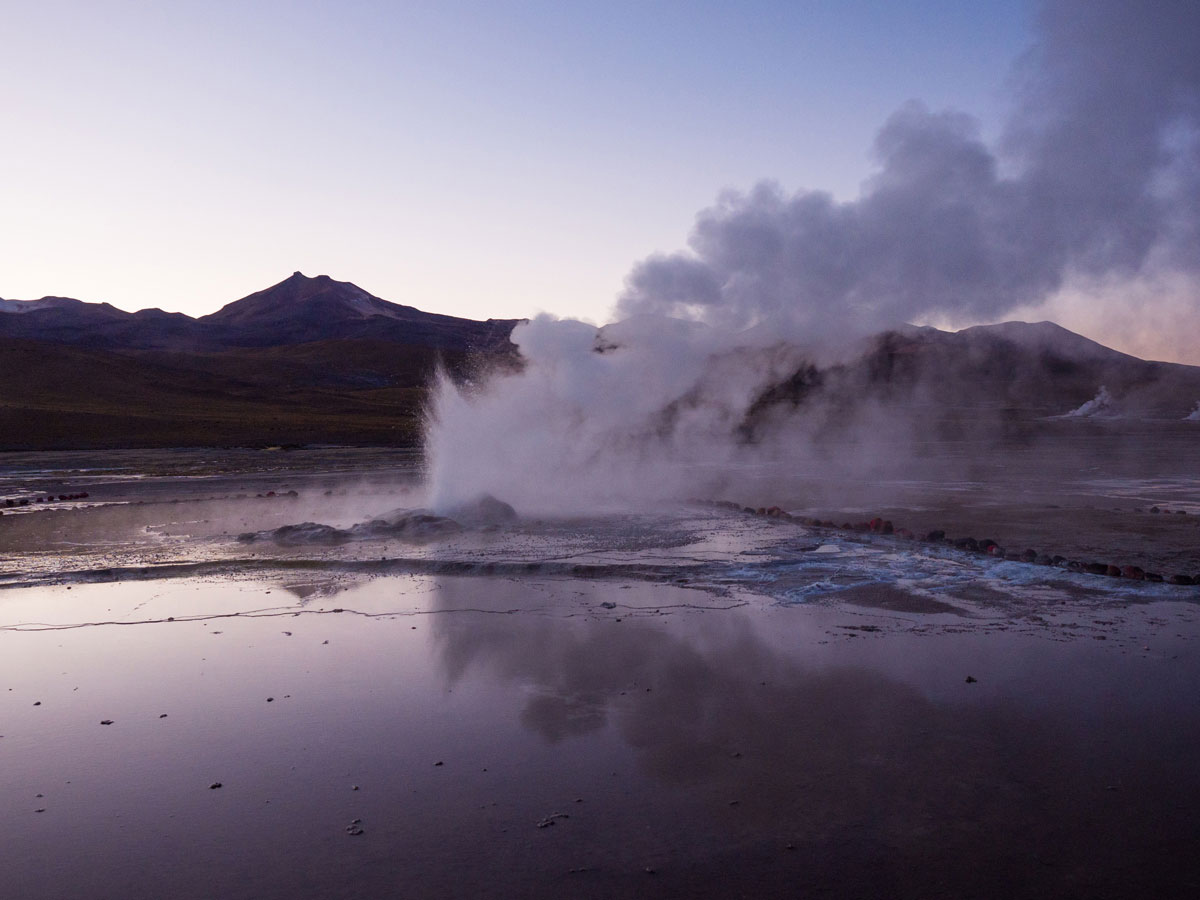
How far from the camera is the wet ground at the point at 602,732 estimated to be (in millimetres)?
4926

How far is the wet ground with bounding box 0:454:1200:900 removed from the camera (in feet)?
16.2

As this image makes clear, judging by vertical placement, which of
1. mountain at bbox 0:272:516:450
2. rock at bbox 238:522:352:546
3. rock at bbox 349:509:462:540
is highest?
mountain at bbox 0:272:516:450

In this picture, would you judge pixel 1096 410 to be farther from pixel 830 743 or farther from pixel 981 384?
pixel 830 743

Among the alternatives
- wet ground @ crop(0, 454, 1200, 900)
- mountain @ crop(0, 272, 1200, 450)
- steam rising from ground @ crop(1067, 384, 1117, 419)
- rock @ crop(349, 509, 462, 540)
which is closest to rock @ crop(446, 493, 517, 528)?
rock @ crop(349, 509, 462, 540)

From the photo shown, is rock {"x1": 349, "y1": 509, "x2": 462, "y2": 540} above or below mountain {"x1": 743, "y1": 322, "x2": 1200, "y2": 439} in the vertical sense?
below

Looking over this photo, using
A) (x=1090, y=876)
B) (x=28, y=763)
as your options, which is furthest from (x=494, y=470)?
(x=1090, y=876)

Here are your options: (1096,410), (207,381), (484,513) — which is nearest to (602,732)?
(484,513)

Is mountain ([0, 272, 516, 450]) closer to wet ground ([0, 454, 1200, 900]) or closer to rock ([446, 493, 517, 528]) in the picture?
rock ([446, 493, 517, 528])

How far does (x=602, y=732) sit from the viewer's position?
272 inches

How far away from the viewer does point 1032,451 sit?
52594 mm

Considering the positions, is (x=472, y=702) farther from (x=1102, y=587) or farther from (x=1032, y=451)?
(x=1032, y=451)

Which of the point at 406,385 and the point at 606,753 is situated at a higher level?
the point at 406,385

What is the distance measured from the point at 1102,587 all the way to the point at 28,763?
40.4 ft

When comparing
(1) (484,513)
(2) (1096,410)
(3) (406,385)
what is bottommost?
(1) (484,513)
